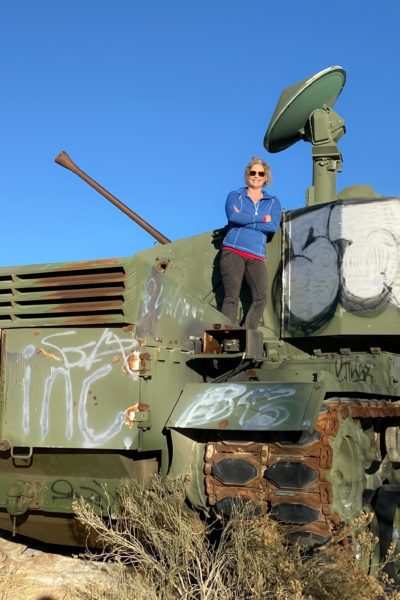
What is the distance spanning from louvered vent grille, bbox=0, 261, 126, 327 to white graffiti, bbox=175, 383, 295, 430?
2.56ft

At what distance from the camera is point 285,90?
8305mm

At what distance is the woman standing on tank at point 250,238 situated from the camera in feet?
21.7

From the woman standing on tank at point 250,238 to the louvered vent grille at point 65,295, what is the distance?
6.04 feet

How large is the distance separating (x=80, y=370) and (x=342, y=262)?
9.49 ft

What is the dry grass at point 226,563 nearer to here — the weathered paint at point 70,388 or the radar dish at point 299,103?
the weathered paint at point 70,388

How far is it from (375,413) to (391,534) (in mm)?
962

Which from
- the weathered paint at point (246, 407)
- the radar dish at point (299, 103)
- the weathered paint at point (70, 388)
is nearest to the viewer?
the weathered paint at point (246, 407)

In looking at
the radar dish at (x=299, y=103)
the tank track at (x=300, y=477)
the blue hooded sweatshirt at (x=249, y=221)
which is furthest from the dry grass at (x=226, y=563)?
the radar dish at (x=299, y=103)

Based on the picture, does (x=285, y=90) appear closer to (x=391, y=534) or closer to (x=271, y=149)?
(x=271, y=149)

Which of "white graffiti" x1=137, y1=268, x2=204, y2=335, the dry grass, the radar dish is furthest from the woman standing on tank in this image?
the dry grass

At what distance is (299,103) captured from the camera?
826cm

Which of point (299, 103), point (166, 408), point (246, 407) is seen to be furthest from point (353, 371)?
point (299, 103)

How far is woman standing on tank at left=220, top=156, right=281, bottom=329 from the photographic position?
6613 millimetres

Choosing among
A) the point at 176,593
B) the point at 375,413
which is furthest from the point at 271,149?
the point at 176,593
